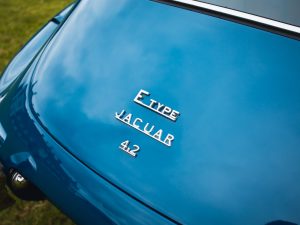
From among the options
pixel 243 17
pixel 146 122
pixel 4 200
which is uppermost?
pixel 243 17

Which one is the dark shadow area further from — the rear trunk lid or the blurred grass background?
the rear trunk lid

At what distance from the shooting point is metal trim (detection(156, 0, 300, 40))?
4.74ft

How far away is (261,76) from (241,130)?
22cm

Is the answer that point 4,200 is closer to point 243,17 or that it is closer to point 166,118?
point 166,118

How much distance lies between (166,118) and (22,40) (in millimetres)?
2837

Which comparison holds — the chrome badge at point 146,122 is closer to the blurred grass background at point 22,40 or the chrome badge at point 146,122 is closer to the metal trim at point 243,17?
the metal trim at point 243,17

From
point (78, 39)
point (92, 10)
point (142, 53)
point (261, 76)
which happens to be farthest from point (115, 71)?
point (261, 76)

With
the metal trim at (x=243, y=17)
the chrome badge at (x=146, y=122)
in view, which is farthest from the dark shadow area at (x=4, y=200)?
the metal trim at (x=243, y=17)

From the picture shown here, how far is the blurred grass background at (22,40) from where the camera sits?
7.30 ft

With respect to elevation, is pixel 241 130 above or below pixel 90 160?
above

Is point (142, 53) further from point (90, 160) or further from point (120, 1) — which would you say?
point (90, 160)

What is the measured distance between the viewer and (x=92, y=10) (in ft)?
6.18

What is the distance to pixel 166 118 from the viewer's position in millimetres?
1403

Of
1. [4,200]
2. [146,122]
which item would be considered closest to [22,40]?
[4,200]
